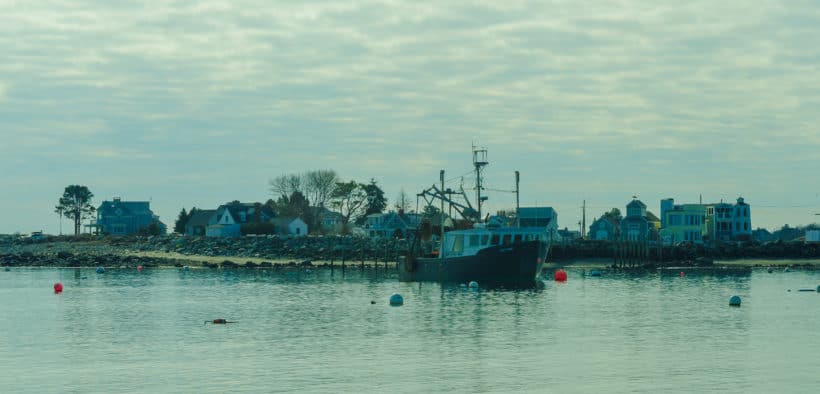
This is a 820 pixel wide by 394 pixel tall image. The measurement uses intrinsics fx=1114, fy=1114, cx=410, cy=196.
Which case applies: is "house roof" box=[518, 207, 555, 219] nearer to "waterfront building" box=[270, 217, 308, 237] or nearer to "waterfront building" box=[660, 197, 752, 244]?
"waterfront building" box=[660, 197, 752, 244]

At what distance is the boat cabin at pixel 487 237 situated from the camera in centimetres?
8925

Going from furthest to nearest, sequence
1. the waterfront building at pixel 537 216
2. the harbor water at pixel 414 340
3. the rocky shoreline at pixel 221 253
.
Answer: the waterfront building at pixel 537 216
the rocky shoreline at pixel 221 253
the harbor water at pixel 414 340

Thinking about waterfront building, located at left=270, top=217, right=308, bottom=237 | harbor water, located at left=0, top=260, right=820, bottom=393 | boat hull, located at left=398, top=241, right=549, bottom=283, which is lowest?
harbor water, located at left=0, top=260, right=820, bottom=393

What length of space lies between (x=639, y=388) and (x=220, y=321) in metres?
29.9

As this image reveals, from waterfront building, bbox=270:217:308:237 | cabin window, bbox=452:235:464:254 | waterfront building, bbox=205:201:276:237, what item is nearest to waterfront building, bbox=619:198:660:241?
waterfront building, bbox=270:217:308:237

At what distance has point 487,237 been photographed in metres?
89.2

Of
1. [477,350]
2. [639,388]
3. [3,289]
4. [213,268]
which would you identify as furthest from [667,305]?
[213,268]

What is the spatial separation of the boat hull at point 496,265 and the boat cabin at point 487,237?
872 millimetres

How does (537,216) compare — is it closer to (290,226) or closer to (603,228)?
(603,228)

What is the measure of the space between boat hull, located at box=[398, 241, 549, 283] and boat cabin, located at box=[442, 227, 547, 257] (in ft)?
2.86

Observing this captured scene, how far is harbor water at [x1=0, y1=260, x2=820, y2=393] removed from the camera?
3800cm

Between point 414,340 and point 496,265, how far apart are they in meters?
38.7

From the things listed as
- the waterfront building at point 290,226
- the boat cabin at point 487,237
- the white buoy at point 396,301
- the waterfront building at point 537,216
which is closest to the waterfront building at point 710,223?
the waterfront building at point 537,216

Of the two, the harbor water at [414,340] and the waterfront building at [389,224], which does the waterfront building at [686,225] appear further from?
the harbor water at [414,340]
